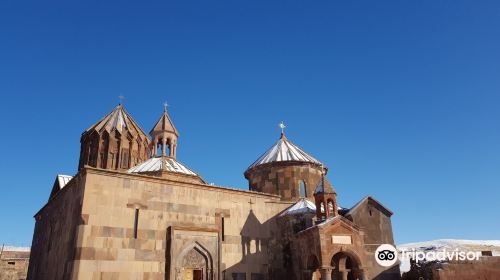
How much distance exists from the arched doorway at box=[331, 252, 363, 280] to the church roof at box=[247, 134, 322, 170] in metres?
5.69

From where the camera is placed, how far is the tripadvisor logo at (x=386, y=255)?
1480 cm

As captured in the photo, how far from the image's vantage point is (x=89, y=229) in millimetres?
11664

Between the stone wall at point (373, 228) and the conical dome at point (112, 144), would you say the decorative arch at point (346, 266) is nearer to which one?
the stone wall at point (373, 228)

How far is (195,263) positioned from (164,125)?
36.6ft

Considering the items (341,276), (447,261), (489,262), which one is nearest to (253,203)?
(341,276)

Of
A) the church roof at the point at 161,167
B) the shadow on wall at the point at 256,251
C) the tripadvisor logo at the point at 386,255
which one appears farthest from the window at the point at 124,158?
the tripadvisor logo at the point at 386,255

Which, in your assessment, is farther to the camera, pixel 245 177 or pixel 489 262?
pixel 245 177

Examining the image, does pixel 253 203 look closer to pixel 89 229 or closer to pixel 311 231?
pixel 311 231

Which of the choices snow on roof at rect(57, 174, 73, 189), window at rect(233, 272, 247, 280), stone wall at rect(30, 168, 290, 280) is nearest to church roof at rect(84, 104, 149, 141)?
snow on roof at rect(57, 174, 73, 189)

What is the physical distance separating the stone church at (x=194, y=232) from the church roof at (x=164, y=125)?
15.0 ft

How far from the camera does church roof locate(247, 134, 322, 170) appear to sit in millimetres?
18984

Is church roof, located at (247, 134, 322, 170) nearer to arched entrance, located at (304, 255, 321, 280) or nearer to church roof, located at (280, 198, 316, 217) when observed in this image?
church roof, located at (280, 198, 316, 217)

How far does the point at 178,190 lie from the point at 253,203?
3438mm

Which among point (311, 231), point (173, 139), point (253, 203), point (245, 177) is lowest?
point (311, 231)
